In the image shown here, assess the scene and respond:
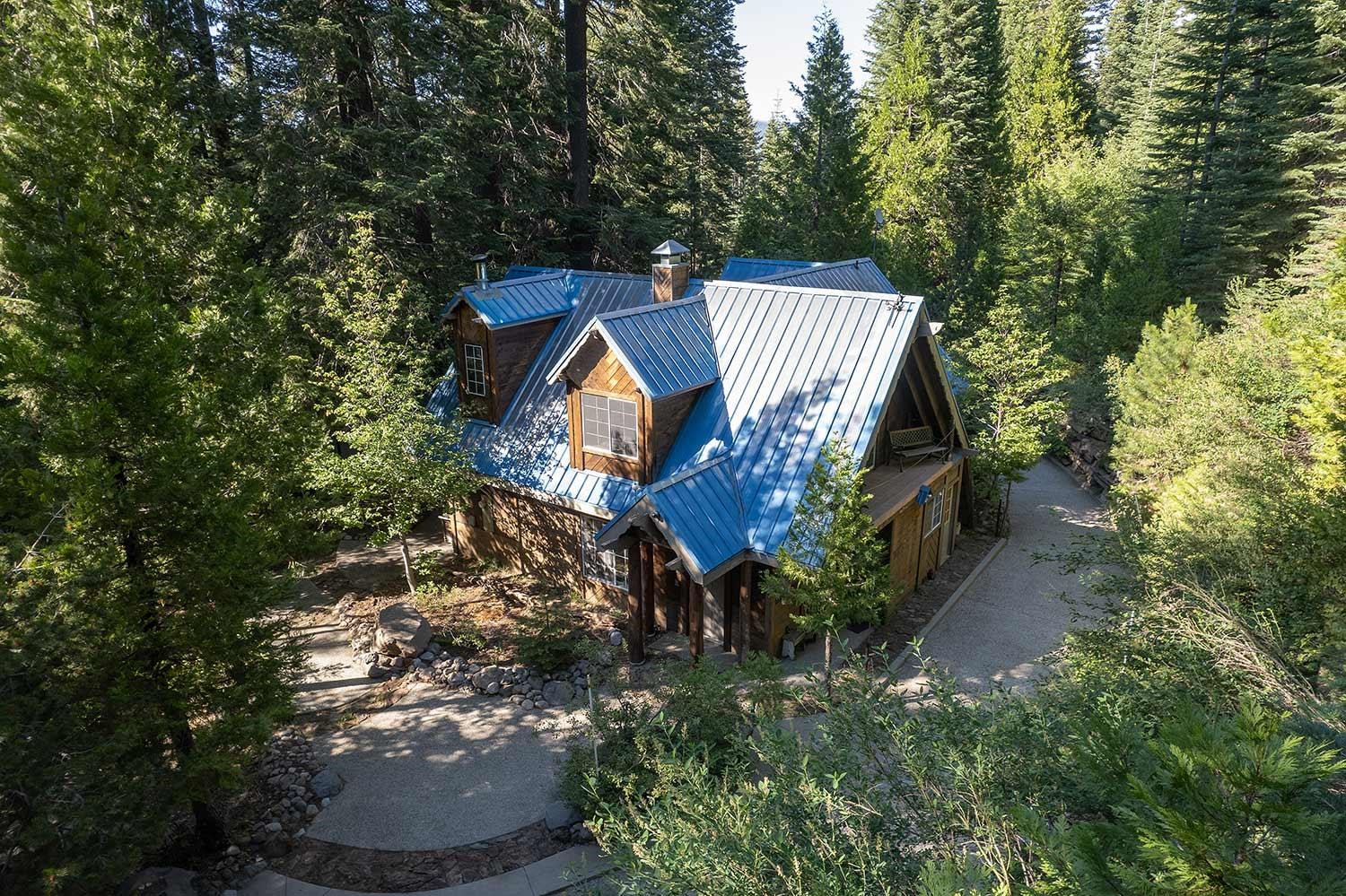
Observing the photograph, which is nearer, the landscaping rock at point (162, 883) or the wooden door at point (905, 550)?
the landscaping rock at point (162, 883)

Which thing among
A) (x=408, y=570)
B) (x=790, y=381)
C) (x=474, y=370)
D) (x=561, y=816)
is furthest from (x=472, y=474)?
(x=561, y=816)

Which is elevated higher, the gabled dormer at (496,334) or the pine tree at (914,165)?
the pine tree at (914,165)

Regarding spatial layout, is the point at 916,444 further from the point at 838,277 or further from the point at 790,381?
the point at 838,277

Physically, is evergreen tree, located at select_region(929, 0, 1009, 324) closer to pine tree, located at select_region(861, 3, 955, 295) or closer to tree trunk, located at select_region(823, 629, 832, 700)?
pine tree, located at select_region(861, 3, 955, 295)

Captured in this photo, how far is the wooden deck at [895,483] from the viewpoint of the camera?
13.8 meters

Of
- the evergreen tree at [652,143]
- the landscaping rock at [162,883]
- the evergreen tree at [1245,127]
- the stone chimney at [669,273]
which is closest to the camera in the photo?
the landscaping rock at [162,883]

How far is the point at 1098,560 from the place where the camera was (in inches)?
435

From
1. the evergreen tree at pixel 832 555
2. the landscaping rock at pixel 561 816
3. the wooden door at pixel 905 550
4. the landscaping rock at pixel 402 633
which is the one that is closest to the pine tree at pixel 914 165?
the wooden door at pixel 905 550

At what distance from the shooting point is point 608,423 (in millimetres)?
15055

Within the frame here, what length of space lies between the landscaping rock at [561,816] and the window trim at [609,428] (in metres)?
6.72

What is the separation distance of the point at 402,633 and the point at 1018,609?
13.0 meters

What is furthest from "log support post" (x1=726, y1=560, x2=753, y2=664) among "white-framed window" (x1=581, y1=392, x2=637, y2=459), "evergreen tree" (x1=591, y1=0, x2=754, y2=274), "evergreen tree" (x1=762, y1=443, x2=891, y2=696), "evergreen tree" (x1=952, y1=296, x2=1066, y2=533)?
"evergreen tree" (x1=591, y1=0, x2=754, y2=274)

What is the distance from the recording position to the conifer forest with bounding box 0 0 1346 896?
4.67m

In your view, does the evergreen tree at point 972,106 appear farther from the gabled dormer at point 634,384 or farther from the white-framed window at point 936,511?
the gabled dormer at point 634,384
